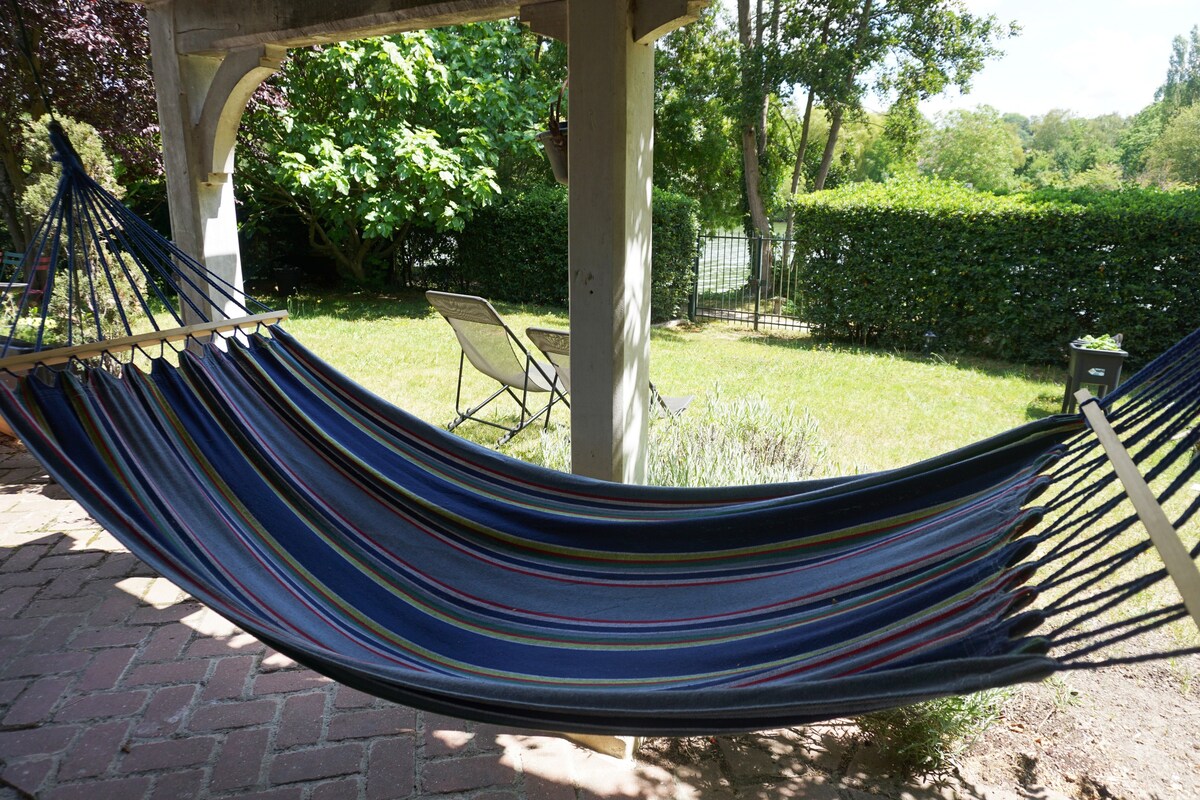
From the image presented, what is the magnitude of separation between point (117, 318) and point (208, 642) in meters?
3.01

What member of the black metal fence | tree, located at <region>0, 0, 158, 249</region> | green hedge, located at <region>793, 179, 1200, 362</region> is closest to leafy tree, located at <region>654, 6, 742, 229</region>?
the black metal fence

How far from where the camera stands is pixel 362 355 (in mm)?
5980

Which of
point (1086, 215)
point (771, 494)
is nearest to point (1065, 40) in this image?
point (1086, 215)

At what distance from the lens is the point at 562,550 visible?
1782 mm

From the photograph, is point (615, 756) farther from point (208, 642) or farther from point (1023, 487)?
point (208, 642)

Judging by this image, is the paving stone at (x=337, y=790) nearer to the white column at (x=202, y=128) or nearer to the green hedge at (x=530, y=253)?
the white column at (x=202, y=128)

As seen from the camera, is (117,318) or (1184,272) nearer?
(117,318)

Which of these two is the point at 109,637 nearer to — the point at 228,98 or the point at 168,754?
the point at 168,754

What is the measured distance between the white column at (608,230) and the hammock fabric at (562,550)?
0.79 feet

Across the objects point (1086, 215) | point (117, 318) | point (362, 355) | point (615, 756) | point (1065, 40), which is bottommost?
point (615, 756)

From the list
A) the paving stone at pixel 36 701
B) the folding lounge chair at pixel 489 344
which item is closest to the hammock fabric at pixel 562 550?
the paving stone at pixel 36 701

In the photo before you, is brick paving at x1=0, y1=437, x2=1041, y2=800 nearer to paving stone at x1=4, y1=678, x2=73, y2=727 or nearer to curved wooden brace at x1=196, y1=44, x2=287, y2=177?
paving stone at x1=4, y1=678, x2=73, y2=727

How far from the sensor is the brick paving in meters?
1.74

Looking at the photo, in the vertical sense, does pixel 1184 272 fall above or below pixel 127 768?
above
